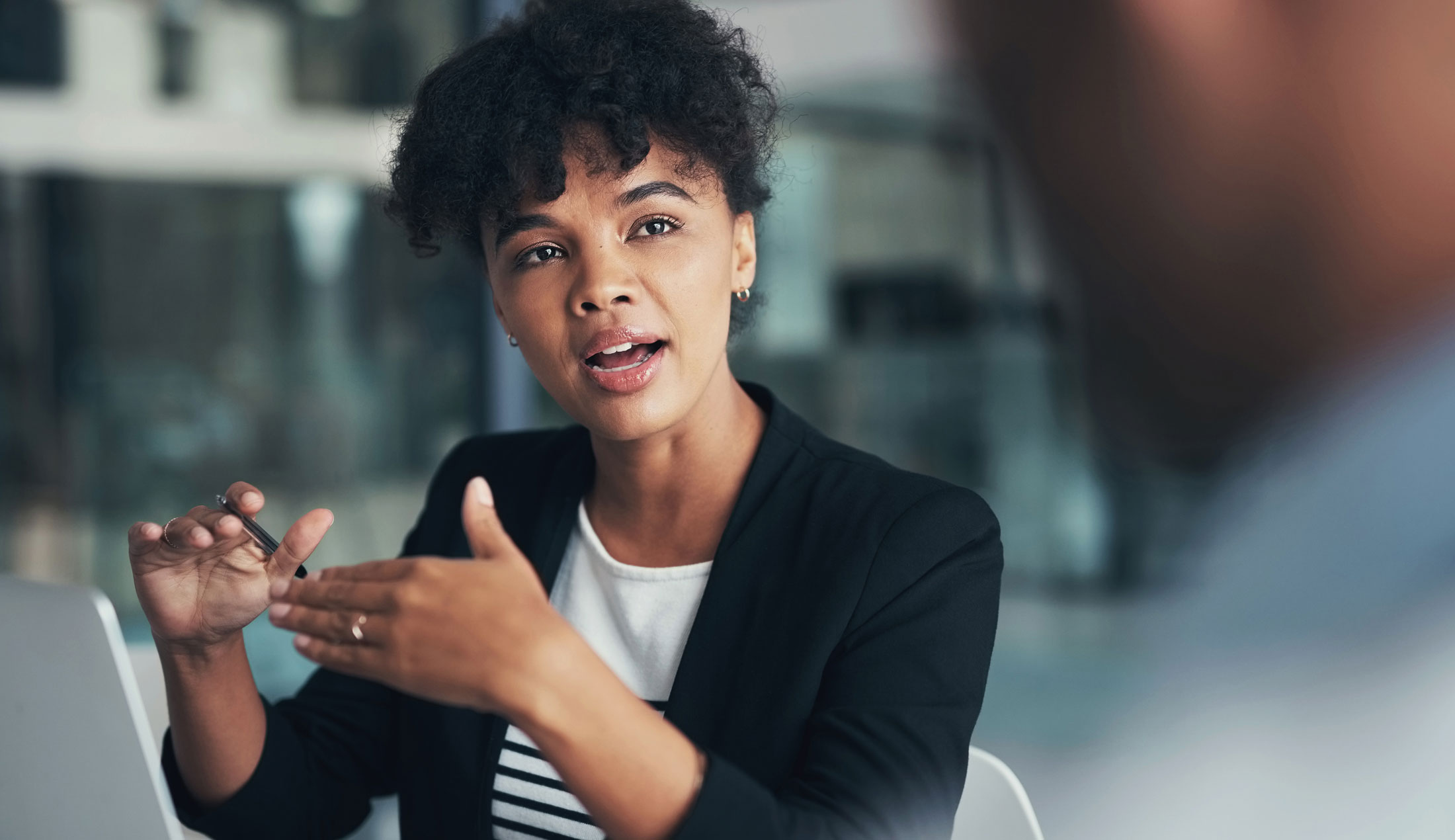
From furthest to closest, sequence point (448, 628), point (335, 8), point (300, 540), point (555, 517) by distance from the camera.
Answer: point (335, 8) < point (555, 517) < point (300, 540) < point (448, 628)

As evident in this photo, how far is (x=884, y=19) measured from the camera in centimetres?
371

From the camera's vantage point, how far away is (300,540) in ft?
3.54

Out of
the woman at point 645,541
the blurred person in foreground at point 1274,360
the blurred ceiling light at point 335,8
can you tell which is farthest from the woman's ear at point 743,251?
the blurred ceiling light at point 335,8

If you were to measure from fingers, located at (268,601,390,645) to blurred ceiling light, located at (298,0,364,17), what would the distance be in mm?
3424

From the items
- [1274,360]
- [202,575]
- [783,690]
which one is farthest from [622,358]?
[1274,360]

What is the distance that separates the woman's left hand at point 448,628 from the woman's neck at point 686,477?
0.51 meters

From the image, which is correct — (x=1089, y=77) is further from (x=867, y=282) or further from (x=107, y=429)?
(x=107, y=429)

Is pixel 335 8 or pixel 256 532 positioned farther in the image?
pixel 335 8

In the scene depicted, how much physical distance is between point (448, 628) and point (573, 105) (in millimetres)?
597

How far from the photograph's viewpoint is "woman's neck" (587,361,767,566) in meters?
1.31

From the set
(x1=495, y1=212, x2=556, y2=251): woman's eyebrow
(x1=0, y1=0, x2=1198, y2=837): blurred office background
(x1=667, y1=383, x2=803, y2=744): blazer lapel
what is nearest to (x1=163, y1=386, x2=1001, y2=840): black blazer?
(x1=667, y1=383, x2=803, y2=744): blazer lapel

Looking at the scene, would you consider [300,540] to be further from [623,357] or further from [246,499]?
[623,357]

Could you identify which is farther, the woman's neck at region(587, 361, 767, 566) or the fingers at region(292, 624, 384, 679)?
the woman's neck at region(587, 361, 767, 566)

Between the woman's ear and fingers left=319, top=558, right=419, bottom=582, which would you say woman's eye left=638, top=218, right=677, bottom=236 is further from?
fingers left=319, top=558, right=419, bottom=582
